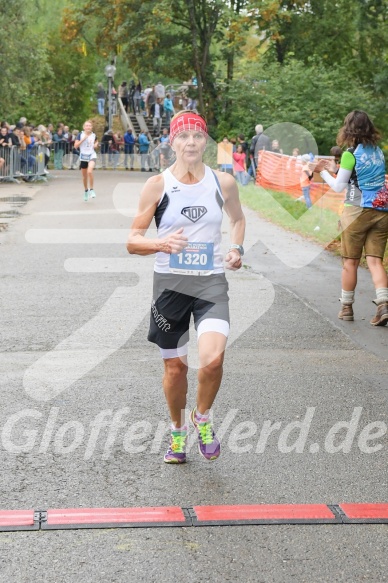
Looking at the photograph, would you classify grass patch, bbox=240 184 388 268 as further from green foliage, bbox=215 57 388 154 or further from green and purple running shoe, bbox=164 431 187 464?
green foliage, bbox=215 57 388 154

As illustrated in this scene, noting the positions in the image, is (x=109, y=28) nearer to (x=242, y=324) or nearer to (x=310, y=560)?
(x=242, y=324)

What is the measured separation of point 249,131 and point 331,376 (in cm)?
3339

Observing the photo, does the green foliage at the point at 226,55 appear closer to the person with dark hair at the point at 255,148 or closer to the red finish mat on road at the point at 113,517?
the person with dark hair at the point at 255,148

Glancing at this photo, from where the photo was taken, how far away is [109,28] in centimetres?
4462

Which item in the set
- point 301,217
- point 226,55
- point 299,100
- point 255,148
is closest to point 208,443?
point 255,148

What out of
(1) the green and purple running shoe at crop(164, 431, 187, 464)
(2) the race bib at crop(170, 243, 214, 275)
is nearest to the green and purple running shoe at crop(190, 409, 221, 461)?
(1) the green and purple running shoe at crop(164, 431, 187, 464)

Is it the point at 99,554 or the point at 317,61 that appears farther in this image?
the point at 317,61

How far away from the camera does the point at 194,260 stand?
539cm

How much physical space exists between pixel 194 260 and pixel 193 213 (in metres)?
0.24

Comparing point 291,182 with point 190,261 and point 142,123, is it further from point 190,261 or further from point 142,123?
point 142,123

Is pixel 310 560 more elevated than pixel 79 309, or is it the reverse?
pixel 310 560

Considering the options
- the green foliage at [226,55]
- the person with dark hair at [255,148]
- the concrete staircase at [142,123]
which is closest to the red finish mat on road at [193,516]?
the person with dark hair at [255,148]

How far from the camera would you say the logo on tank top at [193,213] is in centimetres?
541

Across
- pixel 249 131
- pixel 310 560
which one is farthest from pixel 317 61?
pixel 310 560
